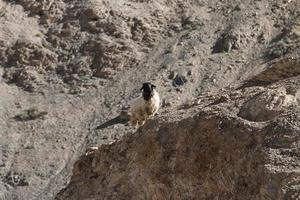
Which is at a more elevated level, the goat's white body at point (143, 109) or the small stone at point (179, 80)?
the goat's white body at point (143, 109)

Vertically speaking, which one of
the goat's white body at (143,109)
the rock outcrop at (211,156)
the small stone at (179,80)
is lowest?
the small stone at (179,80)

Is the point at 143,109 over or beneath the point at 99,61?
over

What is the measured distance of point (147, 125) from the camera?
35.0 ft

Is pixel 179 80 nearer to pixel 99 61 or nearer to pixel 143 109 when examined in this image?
pixel 99 61

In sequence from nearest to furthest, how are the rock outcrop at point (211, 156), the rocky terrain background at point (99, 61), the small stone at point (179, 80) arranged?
the rock outcrop at point (211, 156) → the rocky terrain background at point (99, 61) → the small stone at point (179, 80)

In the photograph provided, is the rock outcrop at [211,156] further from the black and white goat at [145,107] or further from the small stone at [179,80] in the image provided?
the small stone at [179,80]

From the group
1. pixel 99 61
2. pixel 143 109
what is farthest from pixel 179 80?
pixel 143 109

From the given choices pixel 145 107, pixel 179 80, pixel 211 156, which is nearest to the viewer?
pixel 211 156

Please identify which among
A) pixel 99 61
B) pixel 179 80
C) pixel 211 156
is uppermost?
pixel 211 156

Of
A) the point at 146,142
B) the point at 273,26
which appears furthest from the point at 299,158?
the point at 273,26

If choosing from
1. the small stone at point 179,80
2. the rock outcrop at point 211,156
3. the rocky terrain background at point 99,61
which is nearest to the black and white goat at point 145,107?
the rock outcrop at point 211,156

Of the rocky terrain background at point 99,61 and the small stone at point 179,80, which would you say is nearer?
the rocky terrain background at point 99,61

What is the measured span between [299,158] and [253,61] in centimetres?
2908

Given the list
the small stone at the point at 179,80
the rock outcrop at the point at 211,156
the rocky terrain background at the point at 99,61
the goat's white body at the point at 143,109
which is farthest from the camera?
the small stone at the point at 179,80
